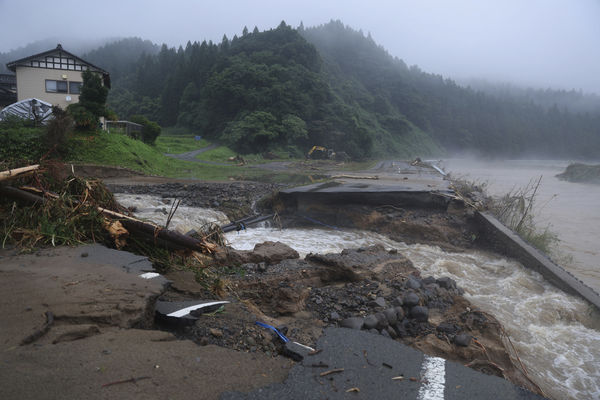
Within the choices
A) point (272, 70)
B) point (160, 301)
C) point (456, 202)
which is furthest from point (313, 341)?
point (272, 70)

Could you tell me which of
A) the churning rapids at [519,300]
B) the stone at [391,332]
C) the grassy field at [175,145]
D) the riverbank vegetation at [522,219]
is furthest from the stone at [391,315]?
the grassy field at [175,145]

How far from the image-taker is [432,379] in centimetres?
274

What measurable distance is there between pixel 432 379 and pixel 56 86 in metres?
32.0

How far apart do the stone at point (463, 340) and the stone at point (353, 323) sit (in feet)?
3.58

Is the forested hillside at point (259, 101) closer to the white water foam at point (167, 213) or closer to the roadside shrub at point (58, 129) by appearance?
the roadside shrub at point (58, 129)

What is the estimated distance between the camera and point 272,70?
57.5 m

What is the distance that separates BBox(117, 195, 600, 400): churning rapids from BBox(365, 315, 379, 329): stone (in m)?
2.03

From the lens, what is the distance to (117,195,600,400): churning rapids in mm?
4426

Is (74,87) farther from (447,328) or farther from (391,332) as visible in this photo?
(447,328)

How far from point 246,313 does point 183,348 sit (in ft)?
2.96

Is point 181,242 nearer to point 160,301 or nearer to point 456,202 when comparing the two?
point 160,301

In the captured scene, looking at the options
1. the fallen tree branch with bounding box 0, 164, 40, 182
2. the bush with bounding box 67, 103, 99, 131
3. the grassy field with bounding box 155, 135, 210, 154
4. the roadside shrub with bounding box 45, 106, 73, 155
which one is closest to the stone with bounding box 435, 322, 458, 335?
the fallen tree branch with bounding box 0, 164, 40, 182

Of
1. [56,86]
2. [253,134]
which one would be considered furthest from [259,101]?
[56,86]

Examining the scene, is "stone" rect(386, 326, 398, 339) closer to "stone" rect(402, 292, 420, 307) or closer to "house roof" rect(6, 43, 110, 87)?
"stone" rect(402, 292, 420, 307)
